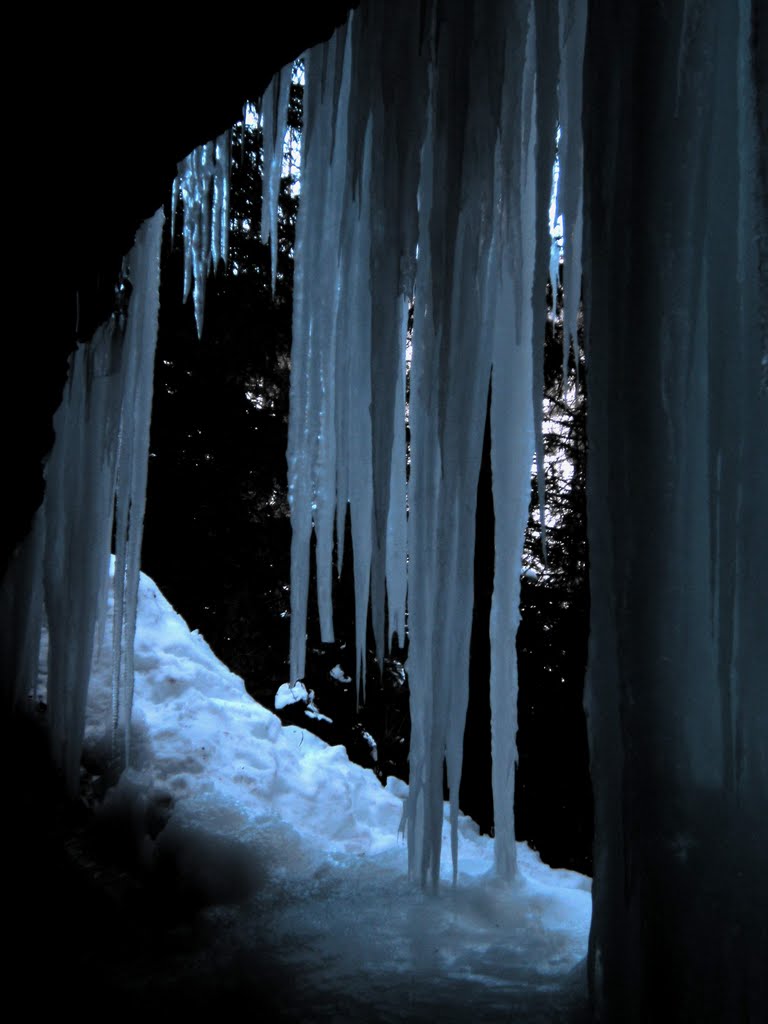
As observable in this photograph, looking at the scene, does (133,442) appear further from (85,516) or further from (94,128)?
(94,128)

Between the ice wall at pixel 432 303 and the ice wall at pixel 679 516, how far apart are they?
0.40m

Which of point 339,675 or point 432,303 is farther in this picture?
point 339,675

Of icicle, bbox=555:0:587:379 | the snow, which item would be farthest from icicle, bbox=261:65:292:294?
the snow

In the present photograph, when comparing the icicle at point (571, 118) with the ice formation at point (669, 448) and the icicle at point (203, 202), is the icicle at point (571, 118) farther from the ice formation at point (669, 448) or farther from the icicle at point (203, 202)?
the icicle at point (203, 202)

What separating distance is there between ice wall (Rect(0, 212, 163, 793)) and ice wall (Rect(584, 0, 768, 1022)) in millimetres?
1787

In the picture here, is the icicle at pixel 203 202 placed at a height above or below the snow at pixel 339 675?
above

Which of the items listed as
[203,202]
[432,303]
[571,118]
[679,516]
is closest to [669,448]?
[679,516]

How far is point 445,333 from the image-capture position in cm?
155

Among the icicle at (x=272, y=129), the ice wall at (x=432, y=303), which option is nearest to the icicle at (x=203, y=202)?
the icicle at (x=272, y=129)

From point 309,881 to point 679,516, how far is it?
176 centimetres

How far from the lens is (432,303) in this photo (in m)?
1.57

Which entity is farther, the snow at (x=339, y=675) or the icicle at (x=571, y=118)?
the snow at (x=339, y=675)

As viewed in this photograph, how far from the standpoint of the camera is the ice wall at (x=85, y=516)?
8.05 feet

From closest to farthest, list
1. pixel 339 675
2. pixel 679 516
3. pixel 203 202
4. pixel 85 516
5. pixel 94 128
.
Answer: pixel 679 516 → pixel 94 128 → pixel 203 202 → pixel 85 516 → pixel 339 675
